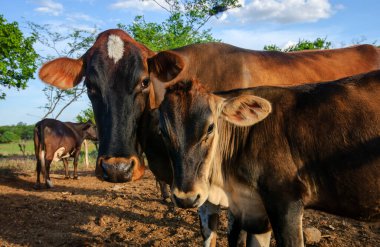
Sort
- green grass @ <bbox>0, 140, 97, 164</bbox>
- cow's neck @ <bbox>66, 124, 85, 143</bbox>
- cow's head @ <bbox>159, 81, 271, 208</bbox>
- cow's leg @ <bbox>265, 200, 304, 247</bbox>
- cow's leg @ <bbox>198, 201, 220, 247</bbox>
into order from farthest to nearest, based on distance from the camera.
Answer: green grass @ <bbox>0, 140, 97, 164</bbox> < cow's neck @ <bbox>66, 124, 85, 143</bbox> < cow's leg @ <bbox>198, 201, 220, 247</bbox> < cow's head @ <bbox>159, 81, 271, 208</bbox> < cow's leg @ <bbox>265, 200, 304, 247</bbox>

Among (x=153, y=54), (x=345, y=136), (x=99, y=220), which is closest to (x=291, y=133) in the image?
(x=345, y=136)

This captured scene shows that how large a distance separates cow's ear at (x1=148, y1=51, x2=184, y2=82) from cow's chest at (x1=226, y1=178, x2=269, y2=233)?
1547 mm

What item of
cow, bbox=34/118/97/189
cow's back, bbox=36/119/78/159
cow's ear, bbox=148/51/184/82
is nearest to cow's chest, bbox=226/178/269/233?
cow's ear, bbox=148/51/184/82

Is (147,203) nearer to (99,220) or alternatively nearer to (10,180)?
(99,220)

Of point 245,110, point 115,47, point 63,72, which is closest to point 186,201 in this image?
point 245,110

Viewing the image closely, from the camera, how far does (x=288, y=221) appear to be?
3.39 metres

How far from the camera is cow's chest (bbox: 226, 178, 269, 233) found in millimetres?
3719

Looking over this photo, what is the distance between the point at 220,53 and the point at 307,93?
71.4 inches

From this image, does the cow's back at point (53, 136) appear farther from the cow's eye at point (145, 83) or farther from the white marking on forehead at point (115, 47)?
the cow's eye at point (145, 83)

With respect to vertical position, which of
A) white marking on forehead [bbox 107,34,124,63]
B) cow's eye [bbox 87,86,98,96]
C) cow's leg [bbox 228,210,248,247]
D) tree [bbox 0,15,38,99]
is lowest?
cow's leg [bbox 228,210,248,247]

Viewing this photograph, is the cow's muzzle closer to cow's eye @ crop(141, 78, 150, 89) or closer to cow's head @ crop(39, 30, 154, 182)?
cow's head @ crop(39, 30, 154, 182)

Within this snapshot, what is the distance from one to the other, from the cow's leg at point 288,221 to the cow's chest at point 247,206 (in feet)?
0.89

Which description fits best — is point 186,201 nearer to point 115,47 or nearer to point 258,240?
point 258,240

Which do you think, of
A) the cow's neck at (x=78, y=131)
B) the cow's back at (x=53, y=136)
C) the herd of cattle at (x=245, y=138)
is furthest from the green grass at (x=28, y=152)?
the herd of cattle at (x=245, y=138)
